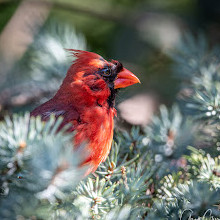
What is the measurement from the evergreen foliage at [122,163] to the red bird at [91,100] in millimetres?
155

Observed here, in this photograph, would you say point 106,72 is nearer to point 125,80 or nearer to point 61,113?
point 125,80

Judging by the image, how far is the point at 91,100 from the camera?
97.0 inches

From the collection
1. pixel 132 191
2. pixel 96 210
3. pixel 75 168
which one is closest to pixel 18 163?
pixel 75 168

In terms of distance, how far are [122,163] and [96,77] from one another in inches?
35.0

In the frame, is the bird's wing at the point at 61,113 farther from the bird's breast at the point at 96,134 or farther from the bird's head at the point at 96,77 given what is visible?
the bird's head at the point at 96,77

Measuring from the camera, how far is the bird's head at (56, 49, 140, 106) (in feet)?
8.30

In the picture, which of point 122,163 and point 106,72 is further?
point 106,72

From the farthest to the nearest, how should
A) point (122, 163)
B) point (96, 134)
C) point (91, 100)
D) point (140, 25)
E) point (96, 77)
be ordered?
point (140, 25) → point (96, 77) → point (91, 100) → point (96, 134) → point (122, 163)

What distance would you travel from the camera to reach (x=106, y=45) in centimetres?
348

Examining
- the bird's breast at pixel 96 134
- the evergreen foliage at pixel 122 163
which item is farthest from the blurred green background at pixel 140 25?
the bird's breast at pixel 96 134

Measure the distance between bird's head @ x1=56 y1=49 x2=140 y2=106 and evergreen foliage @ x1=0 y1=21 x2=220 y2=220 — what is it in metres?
0.36

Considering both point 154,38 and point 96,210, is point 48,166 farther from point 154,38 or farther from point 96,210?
point 154,38

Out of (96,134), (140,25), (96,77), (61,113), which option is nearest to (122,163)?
(96,134)

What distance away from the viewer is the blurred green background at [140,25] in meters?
3.29
